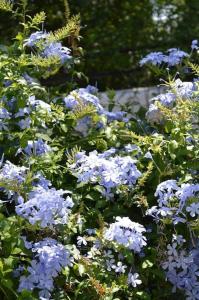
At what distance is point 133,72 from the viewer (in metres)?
5.23

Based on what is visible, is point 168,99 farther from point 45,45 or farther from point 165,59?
point 45,45

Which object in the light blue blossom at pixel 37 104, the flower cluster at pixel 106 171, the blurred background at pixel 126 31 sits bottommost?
the blurred background at pixel 126 31

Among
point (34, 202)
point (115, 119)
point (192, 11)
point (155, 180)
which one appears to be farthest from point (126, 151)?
point (192, 11)

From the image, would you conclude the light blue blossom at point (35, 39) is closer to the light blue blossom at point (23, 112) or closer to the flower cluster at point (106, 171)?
the light blue blossom at point (23, 112)

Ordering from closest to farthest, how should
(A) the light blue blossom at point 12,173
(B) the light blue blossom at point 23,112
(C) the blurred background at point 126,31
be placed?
1. (A) the light blue blossom at point 12,173
2. (B) the light blue blossom at point 23,112
3. (C) the blurred background at point 126,31

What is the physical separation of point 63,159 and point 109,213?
1.09ft

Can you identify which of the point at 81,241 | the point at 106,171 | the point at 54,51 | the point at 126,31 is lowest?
the point at 126,31

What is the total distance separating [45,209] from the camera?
78.5 inches

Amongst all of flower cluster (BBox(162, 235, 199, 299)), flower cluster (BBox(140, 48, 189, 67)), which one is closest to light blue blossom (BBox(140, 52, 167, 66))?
flower cluster (BBox(140, 48, 189, 67))

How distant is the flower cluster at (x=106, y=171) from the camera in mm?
2258

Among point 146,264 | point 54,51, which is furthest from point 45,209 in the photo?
point 54,51

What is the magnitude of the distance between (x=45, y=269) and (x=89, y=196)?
0.42 m

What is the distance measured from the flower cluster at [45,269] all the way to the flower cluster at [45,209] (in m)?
0.08

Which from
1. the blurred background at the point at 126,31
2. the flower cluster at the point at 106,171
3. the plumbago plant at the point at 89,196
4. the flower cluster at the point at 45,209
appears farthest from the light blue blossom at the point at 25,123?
the blurred background at the point at 126,31
